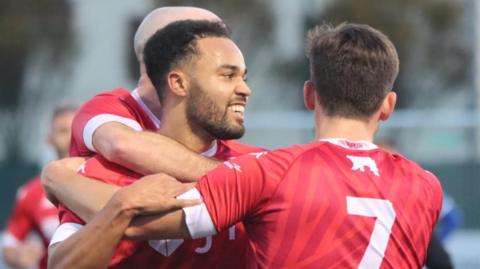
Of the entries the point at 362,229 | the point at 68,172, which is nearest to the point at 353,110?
the point at 362,229

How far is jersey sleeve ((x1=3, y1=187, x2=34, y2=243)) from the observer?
788 cm

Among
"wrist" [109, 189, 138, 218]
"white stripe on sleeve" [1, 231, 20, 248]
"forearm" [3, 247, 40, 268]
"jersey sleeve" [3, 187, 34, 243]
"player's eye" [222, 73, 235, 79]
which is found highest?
"player's eye" [222, 73, 235, 79]

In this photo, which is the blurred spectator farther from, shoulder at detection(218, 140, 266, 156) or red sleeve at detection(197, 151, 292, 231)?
red sleeve at detection(197, 151, 292, 231)

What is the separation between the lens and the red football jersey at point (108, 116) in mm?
3904

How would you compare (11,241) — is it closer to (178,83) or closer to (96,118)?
(96,118)

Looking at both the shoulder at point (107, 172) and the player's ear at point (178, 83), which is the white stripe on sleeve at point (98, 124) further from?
the player's ear at point (178, 83)

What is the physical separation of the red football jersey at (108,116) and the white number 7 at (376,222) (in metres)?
0.83

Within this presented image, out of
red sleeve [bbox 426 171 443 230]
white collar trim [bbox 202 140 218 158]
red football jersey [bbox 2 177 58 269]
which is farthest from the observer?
red football jersey [bbox 2 177 58 269]

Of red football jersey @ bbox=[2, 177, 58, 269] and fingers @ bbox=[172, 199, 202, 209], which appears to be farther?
red football jersey @ bbox=[2, 177, 58, 269]

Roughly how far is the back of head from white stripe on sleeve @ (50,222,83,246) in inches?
25.4

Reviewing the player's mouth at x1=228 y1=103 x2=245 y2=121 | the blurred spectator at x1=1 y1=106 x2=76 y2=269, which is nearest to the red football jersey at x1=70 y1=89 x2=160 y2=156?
the player's mouth at x1=228 y1=103 x2=245 y2=121

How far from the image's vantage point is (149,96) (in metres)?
4.01

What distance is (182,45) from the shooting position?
3.77 meters

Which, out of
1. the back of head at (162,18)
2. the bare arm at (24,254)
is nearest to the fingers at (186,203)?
the back of head at (162,18)
